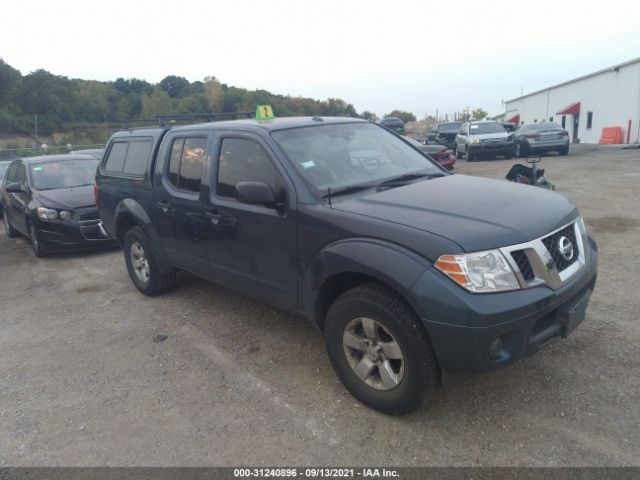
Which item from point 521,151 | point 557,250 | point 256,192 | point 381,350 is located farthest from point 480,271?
point 521,151

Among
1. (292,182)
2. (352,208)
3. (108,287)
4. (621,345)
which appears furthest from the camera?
(108,287)

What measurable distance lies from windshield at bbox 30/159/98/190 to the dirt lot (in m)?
3.53

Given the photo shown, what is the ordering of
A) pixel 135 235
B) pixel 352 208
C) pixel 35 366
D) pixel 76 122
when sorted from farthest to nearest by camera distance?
pixel 76 122, pixel 135 235, pixel 35 366, pixel 352 208

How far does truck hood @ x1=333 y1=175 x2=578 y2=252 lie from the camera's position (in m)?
2.74

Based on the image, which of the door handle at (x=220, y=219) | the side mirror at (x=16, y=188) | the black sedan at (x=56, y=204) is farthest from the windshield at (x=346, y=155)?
the side mirror at (x=16, y=188)

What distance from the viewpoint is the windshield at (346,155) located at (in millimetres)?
3605

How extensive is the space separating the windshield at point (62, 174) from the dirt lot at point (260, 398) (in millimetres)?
3529

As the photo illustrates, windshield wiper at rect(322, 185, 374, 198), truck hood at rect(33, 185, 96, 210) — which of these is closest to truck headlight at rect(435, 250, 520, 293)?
windshield wiper at rect(322, 185, 374, 198)

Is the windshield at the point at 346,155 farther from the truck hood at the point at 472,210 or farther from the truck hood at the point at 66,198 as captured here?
the truck hood at the point at 66,198

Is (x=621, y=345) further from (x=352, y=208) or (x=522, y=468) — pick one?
(x=352, y=208)

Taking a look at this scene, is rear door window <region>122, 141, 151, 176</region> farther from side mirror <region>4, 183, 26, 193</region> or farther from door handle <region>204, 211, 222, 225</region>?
side mirror <region>4, 183, 26, 193</region>

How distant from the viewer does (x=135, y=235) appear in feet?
17.5

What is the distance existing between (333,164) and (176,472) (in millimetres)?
2307

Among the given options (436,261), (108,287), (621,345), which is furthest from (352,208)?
(108,287)
